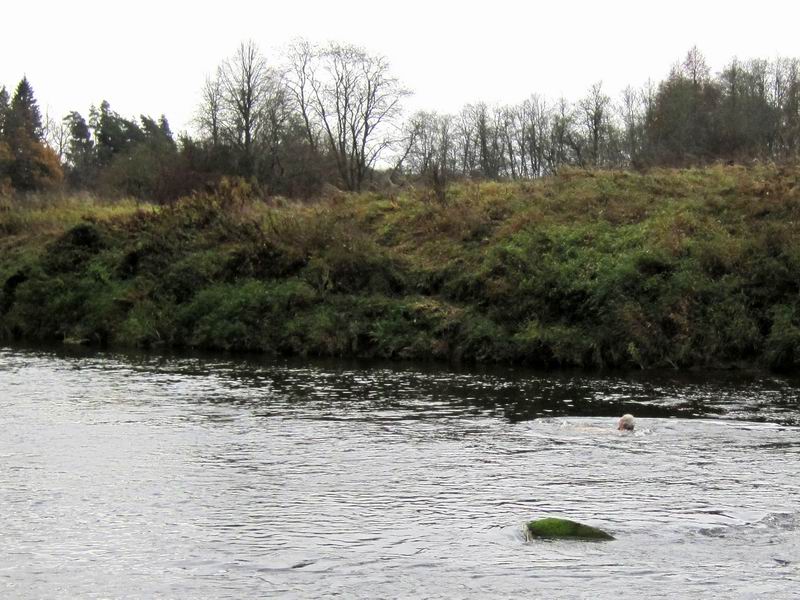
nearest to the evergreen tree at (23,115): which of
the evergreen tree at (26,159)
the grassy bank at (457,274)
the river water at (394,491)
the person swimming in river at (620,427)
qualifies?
the evergreen tree at (26,159)

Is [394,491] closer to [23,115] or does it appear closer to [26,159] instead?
[26,159]

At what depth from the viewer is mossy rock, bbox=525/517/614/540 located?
12.5m

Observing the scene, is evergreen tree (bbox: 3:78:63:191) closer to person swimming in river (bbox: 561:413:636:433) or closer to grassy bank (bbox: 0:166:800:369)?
grassy bank (bbox: 0:166:800:369)

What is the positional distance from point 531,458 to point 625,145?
6531cm

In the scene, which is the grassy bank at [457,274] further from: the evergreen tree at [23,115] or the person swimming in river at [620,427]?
the evergreen tree at [23,115]

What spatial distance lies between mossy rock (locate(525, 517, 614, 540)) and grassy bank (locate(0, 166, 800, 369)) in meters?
17.7

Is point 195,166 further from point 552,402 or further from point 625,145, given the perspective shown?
point 552,402

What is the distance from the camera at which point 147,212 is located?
152 feet

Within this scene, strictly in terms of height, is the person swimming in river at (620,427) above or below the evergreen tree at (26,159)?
below

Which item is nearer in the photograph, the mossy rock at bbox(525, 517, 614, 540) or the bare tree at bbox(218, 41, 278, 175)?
the mossy rock at bbox(525, 517, 614, 540)

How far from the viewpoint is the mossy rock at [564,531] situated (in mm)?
12547

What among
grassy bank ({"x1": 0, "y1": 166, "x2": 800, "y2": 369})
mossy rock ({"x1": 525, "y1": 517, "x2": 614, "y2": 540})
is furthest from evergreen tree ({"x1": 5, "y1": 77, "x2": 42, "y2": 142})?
mossy rock ({"x1": 525, "y1": 517, "x2": 614, "y2": 540})

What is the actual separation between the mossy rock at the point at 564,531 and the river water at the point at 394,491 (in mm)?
191

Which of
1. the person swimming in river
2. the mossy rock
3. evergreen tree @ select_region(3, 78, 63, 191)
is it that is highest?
evergreen tree @ select_region(3, 78, 63, 191)
